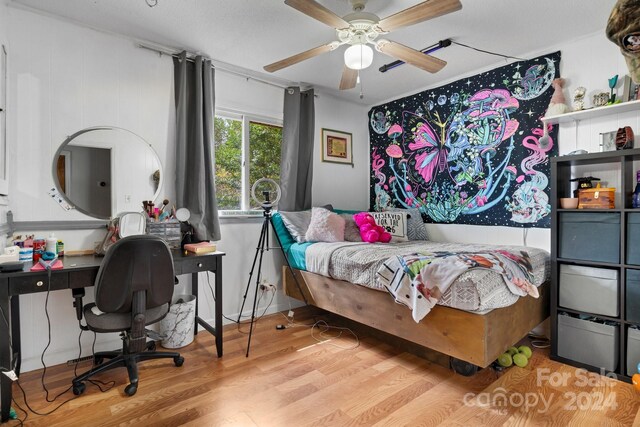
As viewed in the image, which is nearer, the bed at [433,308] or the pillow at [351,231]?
the bed at [433,308]

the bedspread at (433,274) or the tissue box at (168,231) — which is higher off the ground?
the tissue box at (168,231)

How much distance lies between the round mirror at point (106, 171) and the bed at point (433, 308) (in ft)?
3.85

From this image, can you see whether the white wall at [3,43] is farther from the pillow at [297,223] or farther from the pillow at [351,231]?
the pillow at [351,231]

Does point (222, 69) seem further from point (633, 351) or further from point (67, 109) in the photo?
point (633, 351)

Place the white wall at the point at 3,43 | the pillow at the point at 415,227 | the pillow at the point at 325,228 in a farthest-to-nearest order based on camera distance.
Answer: the pillow at the point at 415,227 < the pillow at the point at 325,228 < the white wall at the point at 3,43

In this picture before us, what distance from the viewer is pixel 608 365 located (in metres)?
2.08

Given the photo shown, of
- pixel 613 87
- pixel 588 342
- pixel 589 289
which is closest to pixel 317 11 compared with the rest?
pixel 613 87

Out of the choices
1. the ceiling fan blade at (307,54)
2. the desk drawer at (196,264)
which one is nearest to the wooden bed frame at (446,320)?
the desk drawer at (196,264)

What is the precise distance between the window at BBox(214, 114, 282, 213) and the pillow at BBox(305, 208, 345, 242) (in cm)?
66

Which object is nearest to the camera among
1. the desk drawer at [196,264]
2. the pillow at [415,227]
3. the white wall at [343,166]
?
the desk drawer at [196,264]

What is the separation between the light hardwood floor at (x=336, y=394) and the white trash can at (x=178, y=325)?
6.1 inches

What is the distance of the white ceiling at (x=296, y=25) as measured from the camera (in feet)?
6.92

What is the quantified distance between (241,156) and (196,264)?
1.33 meters

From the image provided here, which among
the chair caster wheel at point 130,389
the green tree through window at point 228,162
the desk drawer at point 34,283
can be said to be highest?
the green tree through window at point 228,162
